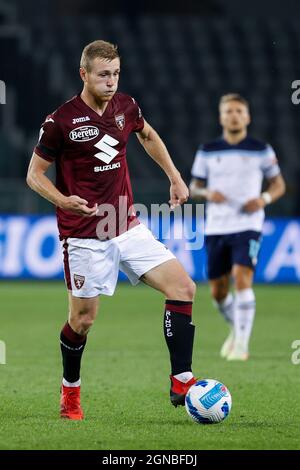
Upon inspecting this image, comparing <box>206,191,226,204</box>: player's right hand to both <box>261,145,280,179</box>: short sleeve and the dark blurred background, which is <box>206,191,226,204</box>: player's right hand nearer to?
Answer: <box>261,145,280,179</box>: short sleeve

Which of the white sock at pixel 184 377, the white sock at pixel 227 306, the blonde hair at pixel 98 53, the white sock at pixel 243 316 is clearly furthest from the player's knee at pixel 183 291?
the white sock at pixel 227 306

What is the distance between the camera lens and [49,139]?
19.8ft

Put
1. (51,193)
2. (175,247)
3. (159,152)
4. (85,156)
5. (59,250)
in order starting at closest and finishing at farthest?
(51,193), (85,156), (159,152), (175,247), (59,250)

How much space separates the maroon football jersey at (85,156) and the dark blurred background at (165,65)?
46.3 feet

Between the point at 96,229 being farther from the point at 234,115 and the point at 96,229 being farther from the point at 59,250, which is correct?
the point at 59,250

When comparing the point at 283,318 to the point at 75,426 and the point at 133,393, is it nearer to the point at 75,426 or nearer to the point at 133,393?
the point at 133,393

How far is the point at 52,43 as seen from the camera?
24125mm

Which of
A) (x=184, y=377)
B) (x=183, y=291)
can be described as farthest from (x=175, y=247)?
(x=184, y=377)

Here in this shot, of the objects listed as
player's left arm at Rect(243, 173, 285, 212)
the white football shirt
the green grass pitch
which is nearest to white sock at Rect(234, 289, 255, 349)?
the green grass pitch

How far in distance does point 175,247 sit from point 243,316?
25.0 feet

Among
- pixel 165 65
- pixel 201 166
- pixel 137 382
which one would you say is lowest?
pixel 137 382

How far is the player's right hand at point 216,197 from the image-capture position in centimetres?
962

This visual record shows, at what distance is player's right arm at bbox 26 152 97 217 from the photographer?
580cm
